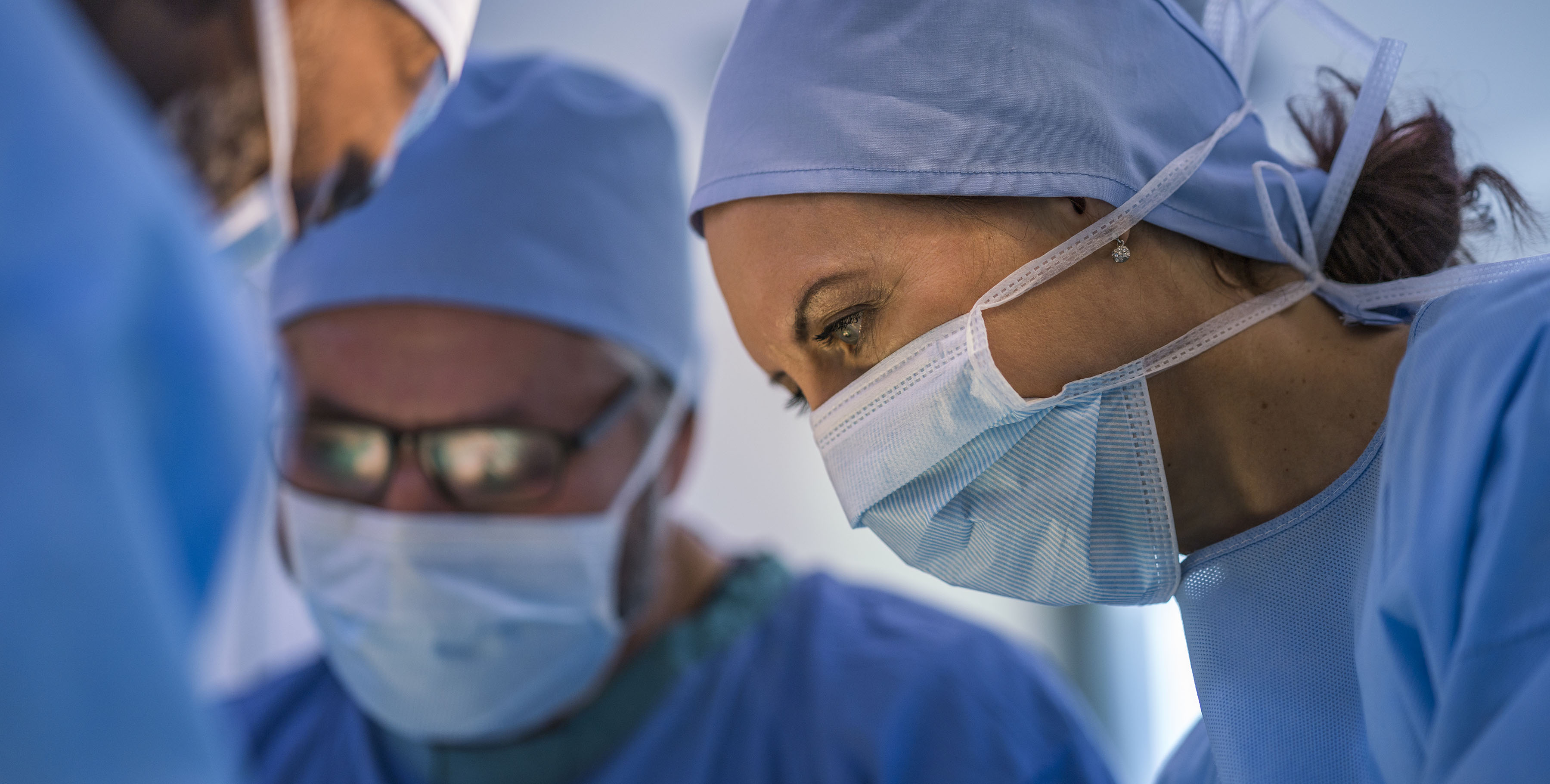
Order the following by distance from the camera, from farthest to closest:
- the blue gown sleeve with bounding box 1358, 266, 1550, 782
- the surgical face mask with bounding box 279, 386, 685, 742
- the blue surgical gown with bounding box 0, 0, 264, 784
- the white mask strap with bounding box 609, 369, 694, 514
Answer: the white mask strap with bounding box 609, 369, 694, 514 → the surgical face mask with bounding box 279, 386, 685, 742 → the blue gown sleeve with bounding box 1358, 266, 1550, 782 → the blue surgical gown with bounding box 0, 0, 264, 784

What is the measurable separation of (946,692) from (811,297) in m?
0.99

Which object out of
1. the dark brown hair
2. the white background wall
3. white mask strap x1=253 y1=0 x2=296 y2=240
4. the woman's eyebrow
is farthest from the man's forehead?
the dark brown hair

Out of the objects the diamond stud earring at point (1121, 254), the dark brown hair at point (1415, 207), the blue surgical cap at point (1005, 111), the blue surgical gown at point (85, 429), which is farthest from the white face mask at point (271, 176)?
the dark brown hair at point (1415, 207)

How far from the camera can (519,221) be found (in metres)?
1.57

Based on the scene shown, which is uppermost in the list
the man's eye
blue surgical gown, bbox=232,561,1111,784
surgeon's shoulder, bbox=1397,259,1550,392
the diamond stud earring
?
surgeon's shoulder, bbox=1397,259,1550,392

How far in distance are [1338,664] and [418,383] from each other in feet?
4.30

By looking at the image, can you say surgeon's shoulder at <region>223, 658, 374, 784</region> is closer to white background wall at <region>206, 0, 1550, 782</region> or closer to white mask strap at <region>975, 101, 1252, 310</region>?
white background wall at <region>206, 0, 1550, 782</region>

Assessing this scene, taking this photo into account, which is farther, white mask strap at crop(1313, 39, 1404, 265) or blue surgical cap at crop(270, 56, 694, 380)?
blue surgical cap at crop(270, 56, 694, 380)

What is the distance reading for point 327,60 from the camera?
→ 86cm

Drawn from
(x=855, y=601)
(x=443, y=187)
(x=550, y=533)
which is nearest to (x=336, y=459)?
(x=550, y=533)

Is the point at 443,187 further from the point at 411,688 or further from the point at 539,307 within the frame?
the point at 411,688

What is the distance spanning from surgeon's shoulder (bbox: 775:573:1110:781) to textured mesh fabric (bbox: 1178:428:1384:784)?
670 millimetres

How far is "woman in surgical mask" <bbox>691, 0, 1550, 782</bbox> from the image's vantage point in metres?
0.85

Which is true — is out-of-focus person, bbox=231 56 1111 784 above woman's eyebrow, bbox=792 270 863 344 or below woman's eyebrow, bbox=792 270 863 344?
below
